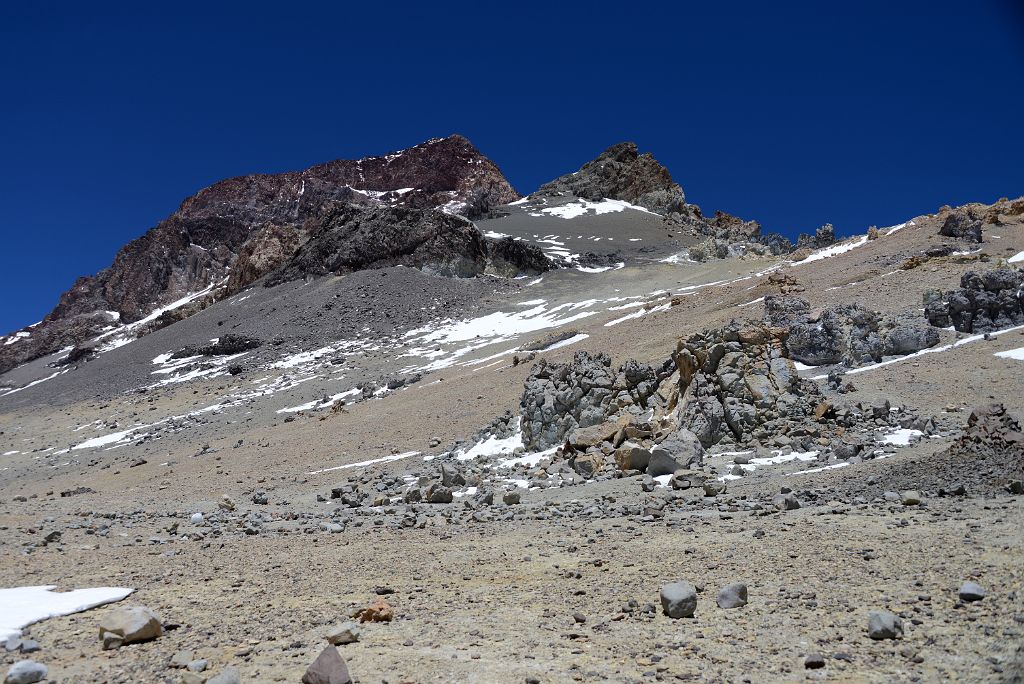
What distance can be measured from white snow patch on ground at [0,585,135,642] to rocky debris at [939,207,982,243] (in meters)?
34.1

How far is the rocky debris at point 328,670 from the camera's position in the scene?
13.3 feet

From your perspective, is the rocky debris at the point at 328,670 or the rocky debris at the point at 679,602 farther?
the rocky debris at the point at 679,602

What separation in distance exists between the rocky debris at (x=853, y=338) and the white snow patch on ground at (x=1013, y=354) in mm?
1759

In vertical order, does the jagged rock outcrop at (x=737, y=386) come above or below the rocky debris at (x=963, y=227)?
below

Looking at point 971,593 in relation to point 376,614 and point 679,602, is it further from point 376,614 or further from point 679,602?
point 376,614

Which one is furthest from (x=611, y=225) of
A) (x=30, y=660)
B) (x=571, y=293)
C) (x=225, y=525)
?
(x=30, y=660)

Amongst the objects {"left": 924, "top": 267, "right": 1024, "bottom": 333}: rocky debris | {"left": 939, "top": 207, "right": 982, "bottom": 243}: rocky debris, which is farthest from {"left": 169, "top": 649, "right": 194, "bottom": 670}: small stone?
{"left": 939, "top": 207, "right": 982, "bottom": 243}: rocky debris

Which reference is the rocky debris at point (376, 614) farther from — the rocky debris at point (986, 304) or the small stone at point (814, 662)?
the rocky debris at point (986, 304)

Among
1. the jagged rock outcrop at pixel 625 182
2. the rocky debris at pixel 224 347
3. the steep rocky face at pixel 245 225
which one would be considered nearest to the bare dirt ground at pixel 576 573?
the rocky debris at pixel 224 347

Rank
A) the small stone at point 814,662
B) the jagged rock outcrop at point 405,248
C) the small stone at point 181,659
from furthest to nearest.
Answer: the jagged rock outcrop at point 405,248
the small stone at point 181,659
the small stone at point 814,662

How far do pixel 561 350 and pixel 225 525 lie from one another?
18.3 meters

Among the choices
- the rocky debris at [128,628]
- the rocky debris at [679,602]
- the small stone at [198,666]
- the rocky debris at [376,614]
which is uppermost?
the rocky debris at [128,628]

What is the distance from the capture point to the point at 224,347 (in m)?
46.0

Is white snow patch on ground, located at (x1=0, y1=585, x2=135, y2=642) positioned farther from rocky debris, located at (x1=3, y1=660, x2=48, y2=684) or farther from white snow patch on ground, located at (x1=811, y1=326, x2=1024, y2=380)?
white snow patch on ground, located at (x1=811, y1=326, x2=1024, y2=380)
